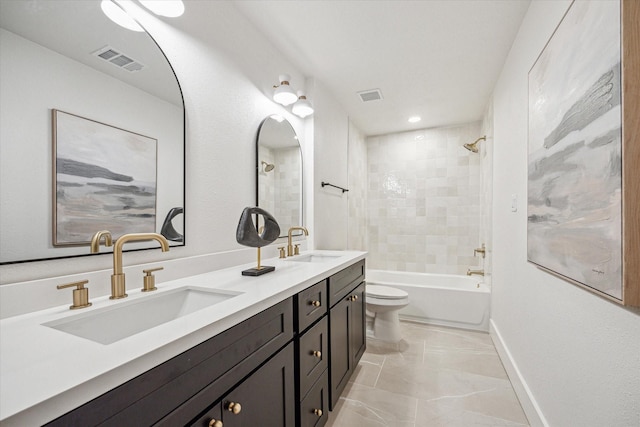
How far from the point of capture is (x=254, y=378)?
853mm

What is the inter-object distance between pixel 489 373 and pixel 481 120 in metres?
2.86

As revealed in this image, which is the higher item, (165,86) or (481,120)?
(481,120)

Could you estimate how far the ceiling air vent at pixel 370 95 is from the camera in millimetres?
2730

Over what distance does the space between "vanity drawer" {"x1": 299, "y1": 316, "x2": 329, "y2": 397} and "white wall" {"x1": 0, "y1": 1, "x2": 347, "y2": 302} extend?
0.59 m

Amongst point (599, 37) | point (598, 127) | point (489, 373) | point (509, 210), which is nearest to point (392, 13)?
point (599, 37)

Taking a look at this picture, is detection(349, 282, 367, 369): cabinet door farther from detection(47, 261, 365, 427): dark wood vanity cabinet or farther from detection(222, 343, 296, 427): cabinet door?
detection(222, 343, 296, 427): cabinet door

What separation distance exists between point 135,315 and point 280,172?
52.3 inches

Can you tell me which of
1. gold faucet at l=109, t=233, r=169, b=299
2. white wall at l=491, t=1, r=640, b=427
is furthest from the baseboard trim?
gold faucet at l=109, t=233, r=169, b=299

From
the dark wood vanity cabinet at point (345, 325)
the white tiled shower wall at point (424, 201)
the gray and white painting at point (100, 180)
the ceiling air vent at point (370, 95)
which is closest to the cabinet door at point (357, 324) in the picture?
the dark wood vanity cabinet at point (345, 325)

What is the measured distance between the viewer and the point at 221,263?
1.46 m

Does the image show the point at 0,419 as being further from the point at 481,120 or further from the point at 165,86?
the point at 481,120

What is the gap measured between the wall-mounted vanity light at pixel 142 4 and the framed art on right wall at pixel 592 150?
1.51 m

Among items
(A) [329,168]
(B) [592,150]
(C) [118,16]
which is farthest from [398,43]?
(C) [118,16]

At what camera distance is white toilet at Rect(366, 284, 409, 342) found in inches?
97.8
